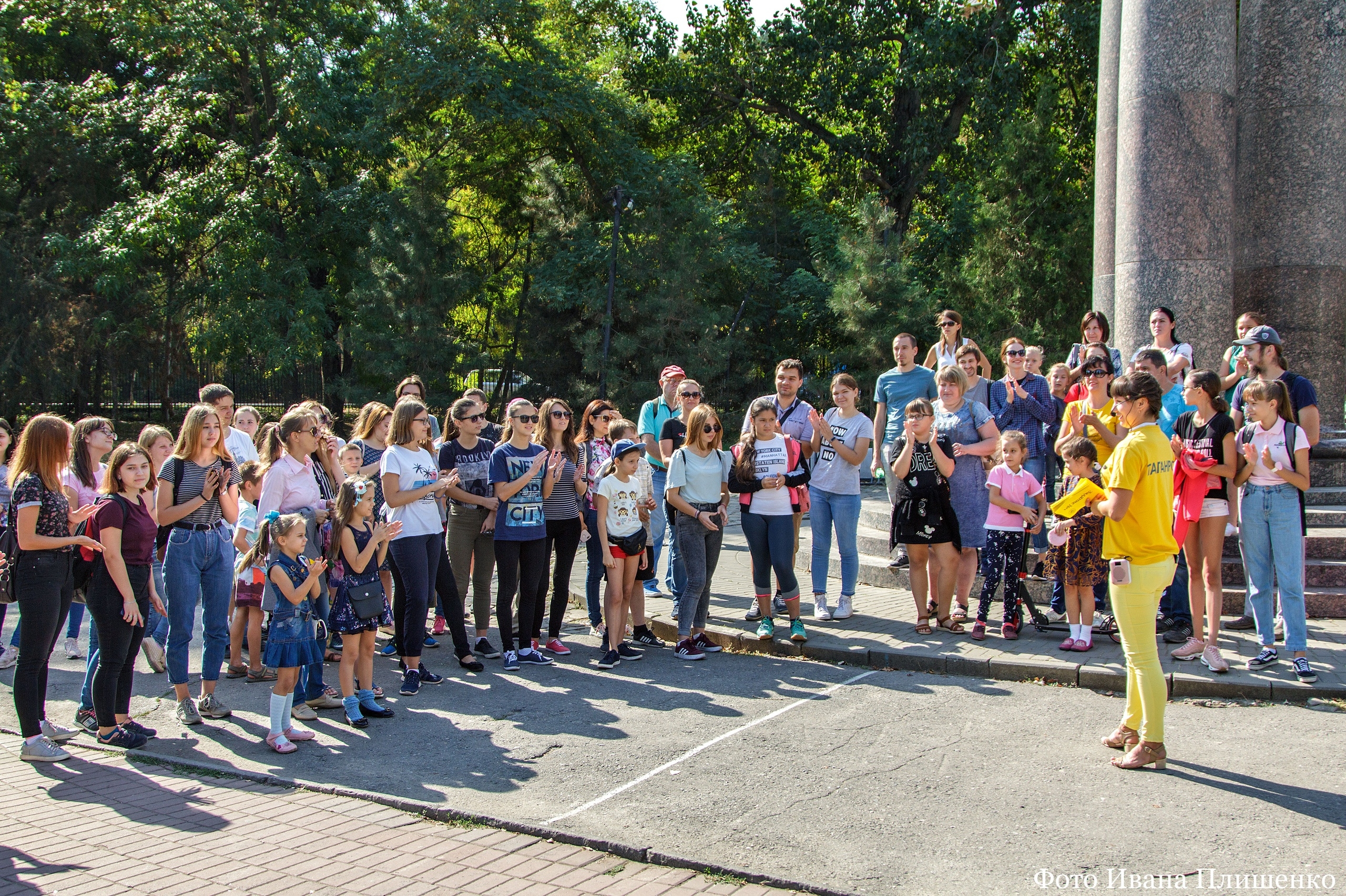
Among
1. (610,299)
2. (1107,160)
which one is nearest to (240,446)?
(1107,160)

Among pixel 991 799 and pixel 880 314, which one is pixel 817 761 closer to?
pixel 991 799

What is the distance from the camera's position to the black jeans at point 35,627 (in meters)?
5.73

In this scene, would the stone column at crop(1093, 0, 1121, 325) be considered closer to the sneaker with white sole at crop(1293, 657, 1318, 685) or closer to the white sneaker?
the white sneaker

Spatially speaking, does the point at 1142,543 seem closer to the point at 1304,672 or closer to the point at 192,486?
the point at 1304,672

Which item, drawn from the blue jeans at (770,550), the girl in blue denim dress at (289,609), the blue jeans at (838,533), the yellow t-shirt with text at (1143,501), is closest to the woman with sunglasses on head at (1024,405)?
the blue jeans at (838,533)

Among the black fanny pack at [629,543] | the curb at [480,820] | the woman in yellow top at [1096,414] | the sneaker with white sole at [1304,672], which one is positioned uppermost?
the woman in yellow top at [1096,414]

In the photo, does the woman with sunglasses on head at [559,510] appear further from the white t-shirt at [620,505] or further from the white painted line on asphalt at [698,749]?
the white painted line on asphalt at [698,749]

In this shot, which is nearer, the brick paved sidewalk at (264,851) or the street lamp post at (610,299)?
the brick paved sidewalk at (264,851)

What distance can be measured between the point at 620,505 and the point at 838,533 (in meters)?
1.84

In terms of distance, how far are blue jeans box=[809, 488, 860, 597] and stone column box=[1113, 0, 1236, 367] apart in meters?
3.29

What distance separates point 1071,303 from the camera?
79.9ft

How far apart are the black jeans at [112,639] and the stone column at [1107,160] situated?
9.09 m

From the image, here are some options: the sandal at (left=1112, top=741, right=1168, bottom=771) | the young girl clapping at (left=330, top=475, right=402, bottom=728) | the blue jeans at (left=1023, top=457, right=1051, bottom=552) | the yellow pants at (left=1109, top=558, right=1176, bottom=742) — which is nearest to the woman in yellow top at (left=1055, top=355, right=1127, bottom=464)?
the blue jeans at (left=1023, top=457, right=1051, bottom=552)

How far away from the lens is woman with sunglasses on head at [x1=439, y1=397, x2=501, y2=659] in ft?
25.5
